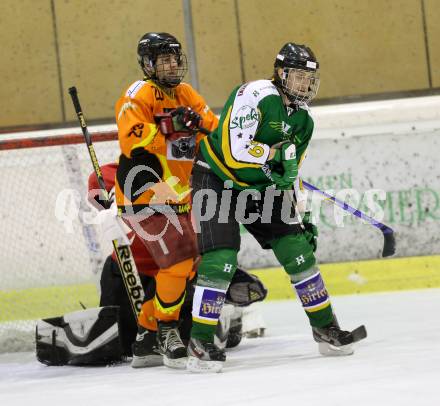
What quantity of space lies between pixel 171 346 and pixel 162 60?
1.02m

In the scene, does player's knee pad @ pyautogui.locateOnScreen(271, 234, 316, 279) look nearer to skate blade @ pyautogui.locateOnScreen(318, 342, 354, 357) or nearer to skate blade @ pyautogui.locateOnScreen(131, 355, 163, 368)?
skate blade @ pyautogui.locateOnScreen(318, 342, 354, 357)

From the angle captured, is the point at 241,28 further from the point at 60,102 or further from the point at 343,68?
the point at 60,102

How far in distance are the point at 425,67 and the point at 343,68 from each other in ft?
1.76

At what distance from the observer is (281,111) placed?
335cm

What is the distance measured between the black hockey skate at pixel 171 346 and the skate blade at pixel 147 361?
0.09 meters

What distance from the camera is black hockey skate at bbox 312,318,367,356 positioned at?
11.1 feet

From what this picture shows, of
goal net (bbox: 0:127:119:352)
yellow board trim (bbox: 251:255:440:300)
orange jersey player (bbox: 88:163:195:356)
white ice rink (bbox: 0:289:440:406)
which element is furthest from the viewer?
yellow board trim (bbox: 251:255:440:300)

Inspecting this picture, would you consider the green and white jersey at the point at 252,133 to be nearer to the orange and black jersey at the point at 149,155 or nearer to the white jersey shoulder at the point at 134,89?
the orange and black jersey at the point at 149,155

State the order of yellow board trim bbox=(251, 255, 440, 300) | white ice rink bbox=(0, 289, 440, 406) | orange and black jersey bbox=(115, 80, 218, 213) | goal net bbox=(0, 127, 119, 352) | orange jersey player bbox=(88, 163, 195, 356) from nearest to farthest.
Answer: white ice rink bbox=(0, 289, 440, 406), orange and black jersey bbox=(115, 80, 218, 213), orange jersey player bbox=(88, 163, 195, 356), goal net bbox=(0, 127, 119, 352), yellow board trim bbox=(251, 255, 440, 300)

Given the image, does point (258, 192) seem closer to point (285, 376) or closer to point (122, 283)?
point (285, 376)

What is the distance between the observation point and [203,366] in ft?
10.9

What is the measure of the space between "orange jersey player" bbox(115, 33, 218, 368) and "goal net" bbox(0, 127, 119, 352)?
966 mm

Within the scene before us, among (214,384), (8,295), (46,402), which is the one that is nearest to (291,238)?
(214,384)

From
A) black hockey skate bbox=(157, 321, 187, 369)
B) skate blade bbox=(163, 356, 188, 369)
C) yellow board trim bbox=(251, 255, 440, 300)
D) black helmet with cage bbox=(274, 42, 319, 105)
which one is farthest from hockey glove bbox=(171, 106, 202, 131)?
yellow board trim bbox=(251, 255, 440, 300)
